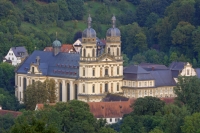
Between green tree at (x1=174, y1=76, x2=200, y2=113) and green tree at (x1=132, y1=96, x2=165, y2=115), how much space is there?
2614 millimetres

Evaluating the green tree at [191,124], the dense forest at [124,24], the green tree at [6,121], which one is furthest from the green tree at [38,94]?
the dense forest at [124,24]

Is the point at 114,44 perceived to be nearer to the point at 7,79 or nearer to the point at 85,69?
the point at 85,69

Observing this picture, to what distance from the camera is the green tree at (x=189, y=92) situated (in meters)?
99.0

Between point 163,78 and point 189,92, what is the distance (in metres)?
11.8

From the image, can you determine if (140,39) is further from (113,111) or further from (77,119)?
(77,119)

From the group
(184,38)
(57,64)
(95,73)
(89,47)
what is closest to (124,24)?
(184,38)

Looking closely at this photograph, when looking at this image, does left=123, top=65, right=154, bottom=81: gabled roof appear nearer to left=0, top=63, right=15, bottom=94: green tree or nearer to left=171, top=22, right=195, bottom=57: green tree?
left=0, top=63, right=15, bottom=94: green tree

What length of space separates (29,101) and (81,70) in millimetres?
5142

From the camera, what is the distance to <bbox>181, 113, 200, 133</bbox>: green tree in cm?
8781

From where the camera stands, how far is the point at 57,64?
367 ft

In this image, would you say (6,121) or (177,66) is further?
(177,66)

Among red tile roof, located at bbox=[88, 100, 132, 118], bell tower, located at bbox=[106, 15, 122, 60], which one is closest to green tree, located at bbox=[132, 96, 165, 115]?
red tile roof, located at bbox=[88, 100, 132, 118]

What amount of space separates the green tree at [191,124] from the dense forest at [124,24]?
127 feet

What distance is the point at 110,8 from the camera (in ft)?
522
